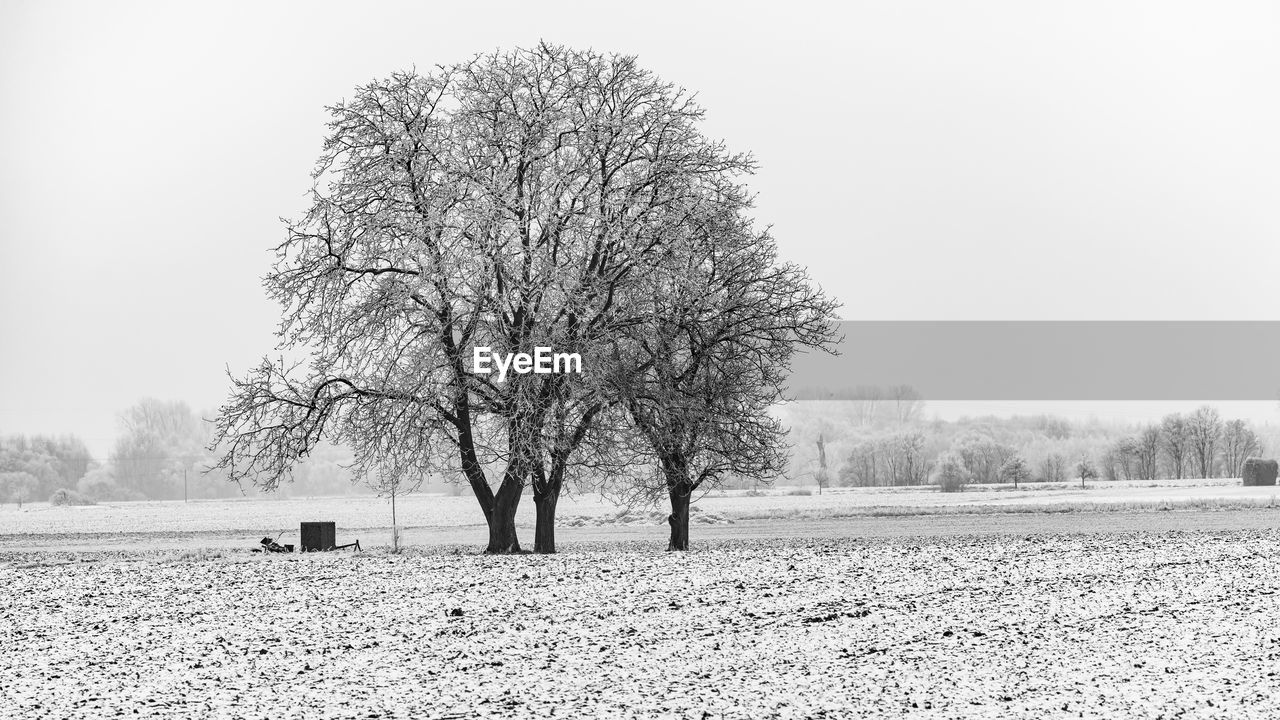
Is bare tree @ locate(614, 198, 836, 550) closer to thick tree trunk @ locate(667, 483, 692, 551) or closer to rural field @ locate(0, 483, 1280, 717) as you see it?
thick tree trunk @ locate(667, 483, 692, 551)

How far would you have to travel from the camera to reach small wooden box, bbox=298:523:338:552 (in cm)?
2811

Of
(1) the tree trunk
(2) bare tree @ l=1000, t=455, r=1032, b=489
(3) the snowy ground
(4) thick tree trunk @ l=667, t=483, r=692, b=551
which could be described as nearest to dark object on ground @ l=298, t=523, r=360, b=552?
(1) the tree trunk

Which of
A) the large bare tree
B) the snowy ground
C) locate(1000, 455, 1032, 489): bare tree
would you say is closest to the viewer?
the snowy ground

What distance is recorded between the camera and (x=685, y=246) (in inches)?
922

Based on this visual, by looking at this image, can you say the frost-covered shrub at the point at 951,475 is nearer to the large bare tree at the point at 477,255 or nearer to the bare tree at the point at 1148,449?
the bare tree at the point at 1148,449

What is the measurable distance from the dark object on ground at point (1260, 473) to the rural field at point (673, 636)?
64.6 m

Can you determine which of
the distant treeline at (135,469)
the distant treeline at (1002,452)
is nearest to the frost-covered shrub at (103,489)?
the distant treeline at (135,469)

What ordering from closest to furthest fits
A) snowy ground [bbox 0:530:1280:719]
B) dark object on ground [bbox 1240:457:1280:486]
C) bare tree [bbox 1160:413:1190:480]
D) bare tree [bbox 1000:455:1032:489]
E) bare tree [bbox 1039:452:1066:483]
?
snowy ground [bbox 0:530:1280:719], dark object on ground [bbox 1240:457:1280:486], bare tree [bbox 1000:455:1032:489], bare tree [bbox 1160:413:1190:480], bare tree [bbox 1039:452:1066:483]

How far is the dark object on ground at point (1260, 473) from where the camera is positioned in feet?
259

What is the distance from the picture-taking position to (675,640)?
1281 cm

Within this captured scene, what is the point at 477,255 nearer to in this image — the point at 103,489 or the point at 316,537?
the point at 316,537

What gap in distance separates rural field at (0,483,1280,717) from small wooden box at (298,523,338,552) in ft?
23.6

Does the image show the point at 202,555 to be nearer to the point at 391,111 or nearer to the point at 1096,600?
the point at 391,111

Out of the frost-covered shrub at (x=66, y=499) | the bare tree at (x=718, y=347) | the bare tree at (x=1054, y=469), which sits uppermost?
the bare tree at (x=718, y=347)
